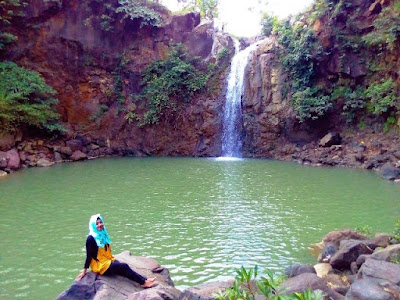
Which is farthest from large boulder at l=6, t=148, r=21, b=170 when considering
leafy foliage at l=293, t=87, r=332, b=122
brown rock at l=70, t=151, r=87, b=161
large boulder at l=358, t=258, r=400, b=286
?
large boulder at l=358, t=258, r=400, b=286

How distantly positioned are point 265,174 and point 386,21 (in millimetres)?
9951

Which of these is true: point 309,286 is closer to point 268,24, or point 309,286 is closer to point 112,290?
point 112,290

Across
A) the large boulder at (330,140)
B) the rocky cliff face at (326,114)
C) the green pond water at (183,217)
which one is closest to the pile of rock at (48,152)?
the green pond water at (183,217)

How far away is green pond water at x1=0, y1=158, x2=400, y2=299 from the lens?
6570 mm

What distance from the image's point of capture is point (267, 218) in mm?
9422

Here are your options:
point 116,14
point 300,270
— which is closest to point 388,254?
point 300,270

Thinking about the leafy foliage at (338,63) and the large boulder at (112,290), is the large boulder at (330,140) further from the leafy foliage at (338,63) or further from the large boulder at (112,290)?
the large boulder at (112,290)

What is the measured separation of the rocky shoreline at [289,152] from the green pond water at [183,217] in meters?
1.60

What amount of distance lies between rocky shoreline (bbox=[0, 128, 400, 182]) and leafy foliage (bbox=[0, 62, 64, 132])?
102 centimetres

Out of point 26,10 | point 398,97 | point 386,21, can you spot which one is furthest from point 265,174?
point 26,10

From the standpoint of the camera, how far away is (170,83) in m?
24.8

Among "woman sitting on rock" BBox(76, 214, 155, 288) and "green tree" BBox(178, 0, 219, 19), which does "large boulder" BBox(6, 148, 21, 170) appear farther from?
"green tree" BBox(178, 0, 219, 19)

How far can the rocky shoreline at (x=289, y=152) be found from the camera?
17.5m

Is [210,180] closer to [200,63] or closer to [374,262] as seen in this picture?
[374,262]
